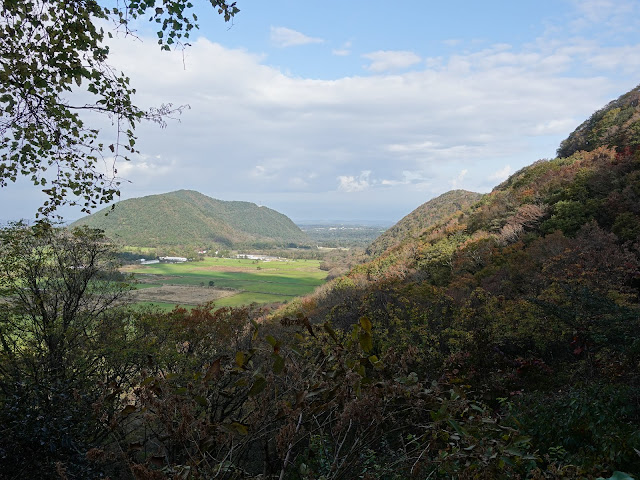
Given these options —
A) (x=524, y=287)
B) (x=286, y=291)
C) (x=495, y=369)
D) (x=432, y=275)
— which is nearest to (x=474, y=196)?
(x=286, y=291)

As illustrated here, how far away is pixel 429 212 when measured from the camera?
71250mm

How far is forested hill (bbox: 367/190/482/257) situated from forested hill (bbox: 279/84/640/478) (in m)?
36.1

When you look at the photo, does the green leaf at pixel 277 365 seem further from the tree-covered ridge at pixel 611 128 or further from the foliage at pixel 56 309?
the tree-covered ridge at pixel 611 128

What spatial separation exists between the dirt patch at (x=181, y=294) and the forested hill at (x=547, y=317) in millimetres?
20511

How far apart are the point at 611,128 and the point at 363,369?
36.0 metres

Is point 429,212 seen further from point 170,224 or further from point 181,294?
point 170,224

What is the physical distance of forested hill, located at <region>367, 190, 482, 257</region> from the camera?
204 feet

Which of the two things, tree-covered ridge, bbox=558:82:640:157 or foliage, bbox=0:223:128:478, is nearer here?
foliage, bbox=0:223:128:478

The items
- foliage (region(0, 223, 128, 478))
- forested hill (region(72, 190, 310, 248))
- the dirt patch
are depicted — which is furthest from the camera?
forested hill (region(72, 190, 310, 248))

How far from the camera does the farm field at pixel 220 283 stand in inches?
1575

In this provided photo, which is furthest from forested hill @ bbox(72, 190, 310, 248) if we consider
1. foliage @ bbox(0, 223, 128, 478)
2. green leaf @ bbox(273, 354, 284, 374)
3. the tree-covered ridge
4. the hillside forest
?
green leaf @ bbox(273, 354, 284, 374)

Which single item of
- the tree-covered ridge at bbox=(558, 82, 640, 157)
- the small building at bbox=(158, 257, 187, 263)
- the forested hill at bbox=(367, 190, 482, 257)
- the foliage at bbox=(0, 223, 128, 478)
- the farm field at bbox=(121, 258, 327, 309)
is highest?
the tree-covered ridge at bbox=(558, 82, 640, 157)

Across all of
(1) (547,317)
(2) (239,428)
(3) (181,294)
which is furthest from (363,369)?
(3) (181,294)

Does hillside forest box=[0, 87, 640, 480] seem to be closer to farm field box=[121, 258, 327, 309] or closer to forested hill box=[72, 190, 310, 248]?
farm field box=[121, 258, 327, 309]
